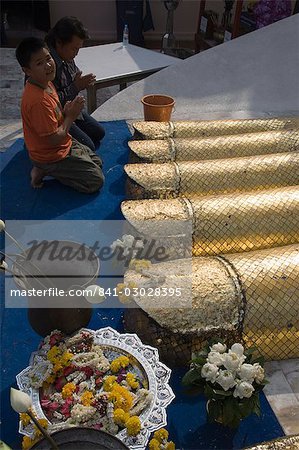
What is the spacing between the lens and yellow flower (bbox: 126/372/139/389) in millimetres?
2010

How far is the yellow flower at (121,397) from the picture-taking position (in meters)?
1.91

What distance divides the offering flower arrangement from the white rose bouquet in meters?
0.15

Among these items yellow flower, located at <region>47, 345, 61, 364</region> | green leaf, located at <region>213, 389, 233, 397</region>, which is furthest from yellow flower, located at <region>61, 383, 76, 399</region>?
green leaf, located at <region>213, 389, 233, 397</region>

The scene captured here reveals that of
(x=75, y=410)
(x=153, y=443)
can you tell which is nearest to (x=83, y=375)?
(x=75, y=410)

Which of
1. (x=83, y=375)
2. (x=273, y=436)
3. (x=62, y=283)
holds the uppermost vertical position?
(x=62, y=283)

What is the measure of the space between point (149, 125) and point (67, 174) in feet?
2.81

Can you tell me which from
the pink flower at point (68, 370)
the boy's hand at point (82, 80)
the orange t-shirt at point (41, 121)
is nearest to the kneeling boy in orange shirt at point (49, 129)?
the orange t-shirt at point (41, 121)

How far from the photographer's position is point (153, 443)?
1.98 m

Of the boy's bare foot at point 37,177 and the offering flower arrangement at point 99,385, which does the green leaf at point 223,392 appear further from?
the boy's bare foot at point 37,177

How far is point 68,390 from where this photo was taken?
6.54 feet

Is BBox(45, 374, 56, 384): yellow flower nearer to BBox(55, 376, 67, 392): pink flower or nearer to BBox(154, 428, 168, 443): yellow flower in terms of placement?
BBox(55, 376, 67, 392): pink flower

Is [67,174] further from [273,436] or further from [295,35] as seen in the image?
[295,35]

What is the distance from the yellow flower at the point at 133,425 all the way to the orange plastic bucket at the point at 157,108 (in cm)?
315

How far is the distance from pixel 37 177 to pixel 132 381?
7.71 ft
